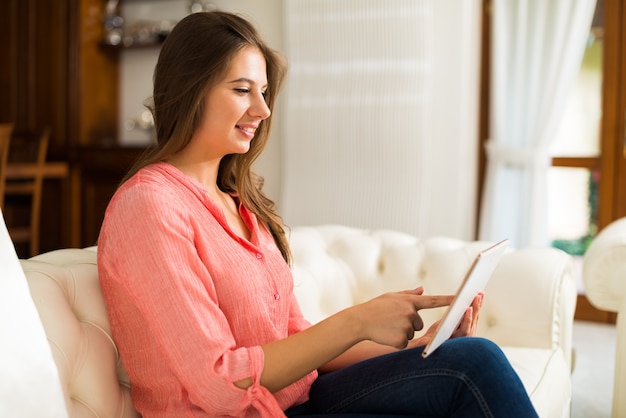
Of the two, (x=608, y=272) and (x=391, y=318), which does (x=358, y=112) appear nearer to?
(x=608, y=272)

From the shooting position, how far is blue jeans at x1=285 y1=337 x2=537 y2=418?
129 centimetres

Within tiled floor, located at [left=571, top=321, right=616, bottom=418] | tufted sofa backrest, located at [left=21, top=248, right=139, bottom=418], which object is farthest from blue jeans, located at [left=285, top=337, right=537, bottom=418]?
tiled floor, located at [left=571, top=321, right=616, bottom=418]

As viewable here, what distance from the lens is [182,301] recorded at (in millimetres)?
1195

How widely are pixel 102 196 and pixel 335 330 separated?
3.94m

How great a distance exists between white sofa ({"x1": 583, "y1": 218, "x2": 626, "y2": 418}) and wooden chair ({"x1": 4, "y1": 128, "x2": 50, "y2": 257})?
311 cm

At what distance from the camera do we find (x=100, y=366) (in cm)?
133

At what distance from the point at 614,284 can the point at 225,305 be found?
51.5 inches

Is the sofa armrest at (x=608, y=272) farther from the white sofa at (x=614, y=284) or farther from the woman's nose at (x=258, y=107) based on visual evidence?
the woman's nose at (x=258, y=107)

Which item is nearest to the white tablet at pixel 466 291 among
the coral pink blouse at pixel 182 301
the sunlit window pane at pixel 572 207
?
the coral pink blouse at pixel 182 301

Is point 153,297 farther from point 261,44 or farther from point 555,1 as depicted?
point 555,1

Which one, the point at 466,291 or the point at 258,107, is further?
the point at 258,107

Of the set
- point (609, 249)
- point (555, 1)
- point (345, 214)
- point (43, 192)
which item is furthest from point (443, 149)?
point (43, 192)

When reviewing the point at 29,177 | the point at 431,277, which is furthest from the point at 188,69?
the point at 29,177

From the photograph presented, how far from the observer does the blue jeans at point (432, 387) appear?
1295 mm
